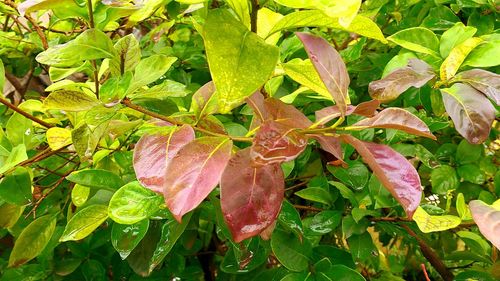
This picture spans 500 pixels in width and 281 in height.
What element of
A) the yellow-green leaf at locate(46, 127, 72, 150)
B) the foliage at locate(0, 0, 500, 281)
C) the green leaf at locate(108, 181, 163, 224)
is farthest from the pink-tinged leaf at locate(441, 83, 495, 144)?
the yellow-green leaf at locate(46, 127, 72, 150)

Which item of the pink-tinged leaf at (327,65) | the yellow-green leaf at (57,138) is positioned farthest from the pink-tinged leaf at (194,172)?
the yellow-green leaf at (57,138)

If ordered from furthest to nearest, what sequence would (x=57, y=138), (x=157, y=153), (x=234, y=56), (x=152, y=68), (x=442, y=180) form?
(x=442, y=180) → (x=57, y=138) → (x=152, y=68) → (x=157, y=153) → (x=234, y=56)

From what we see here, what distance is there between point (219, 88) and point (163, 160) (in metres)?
0.13

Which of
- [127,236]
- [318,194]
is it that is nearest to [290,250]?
[318,194]

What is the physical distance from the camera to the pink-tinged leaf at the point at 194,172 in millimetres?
440

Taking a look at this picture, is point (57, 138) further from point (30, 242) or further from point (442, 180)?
point (442, 180)

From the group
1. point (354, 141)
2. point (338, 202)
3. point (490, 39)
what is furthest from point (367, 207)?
point (354, 141)

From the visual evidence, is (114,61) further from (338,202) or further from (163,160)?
(338,202)

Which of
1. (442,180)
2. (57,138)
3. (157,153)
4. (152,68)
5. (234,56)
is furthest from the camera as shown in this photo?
(442,180)

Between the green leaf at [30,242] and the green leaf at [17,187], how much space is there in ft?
0.31

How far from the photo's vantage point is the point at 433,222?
67cm

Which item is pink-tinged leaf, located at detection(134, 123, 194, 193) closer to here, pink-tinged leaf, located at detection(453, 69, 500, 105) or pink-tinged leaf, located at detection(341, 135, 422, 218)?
pink-tinged leaf, located at detection(341, 135, 422, 218)

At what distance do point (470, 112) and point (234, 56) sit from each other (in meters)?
0.33

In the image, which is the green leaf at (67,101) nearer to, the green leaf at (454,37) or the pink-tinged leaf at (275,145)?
the pink-tinged leaf at (275,145)
